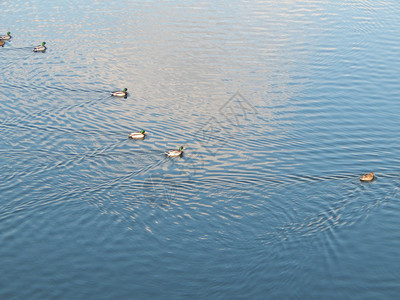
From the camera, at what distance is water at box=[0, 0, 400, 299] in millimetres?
26141

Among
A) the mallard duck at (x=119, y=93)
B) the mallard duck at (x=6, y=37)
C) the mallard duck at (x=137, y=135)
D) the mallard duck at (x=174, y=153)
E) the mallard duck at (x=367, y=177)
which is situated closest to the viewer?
the mallard duck at (x=367, y=177)

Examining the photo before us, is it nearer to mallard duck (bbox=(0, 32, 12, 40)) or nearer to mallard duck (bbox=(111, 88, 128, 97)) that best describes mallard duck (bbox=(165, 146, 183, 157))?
mallard duck (bbox=(111, 88, 128, 97))

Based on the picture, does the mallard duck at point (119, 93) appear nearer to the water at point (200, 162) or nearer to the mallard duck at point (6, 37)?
the water at point (200, 162)

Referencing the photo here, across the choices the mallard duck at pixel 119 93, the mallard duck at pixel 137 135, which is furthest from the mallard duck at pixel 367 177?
the mallard duck at pixel 119 93

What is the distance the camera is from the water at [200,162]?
2614 cm

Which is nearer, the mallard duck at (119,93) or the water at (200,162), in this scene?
the water at (200,162)

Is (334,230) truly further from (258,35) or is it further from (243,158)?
(258,35)

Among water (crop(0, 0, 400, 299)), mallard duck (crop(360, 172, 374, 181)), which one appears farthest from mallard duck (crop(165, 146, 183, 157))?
mallard duck (crop(360, 172, 374, 181))

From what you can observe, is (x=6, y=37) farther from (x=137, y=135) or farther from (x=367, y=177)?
(x=367, y=177)

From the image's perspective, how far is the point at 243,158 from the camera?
36.0m

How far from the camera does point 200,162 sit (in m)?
35.4

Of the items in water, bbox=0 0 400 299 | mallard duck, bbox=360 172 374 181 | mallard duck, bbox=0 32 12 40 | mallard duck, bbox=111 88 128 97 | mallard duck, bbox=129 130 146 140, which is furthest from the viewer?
mallard duck, bbox=0 32 12 40

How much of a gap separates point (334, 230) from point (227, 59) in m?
27.0

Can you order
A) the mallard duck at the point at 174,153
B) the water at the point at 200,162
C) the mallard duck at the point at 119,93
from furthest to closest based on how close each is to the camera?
the mallard duck at the point at 119,93 → the mallard duck at the point at 174,153 → the water at the point at 200,162
